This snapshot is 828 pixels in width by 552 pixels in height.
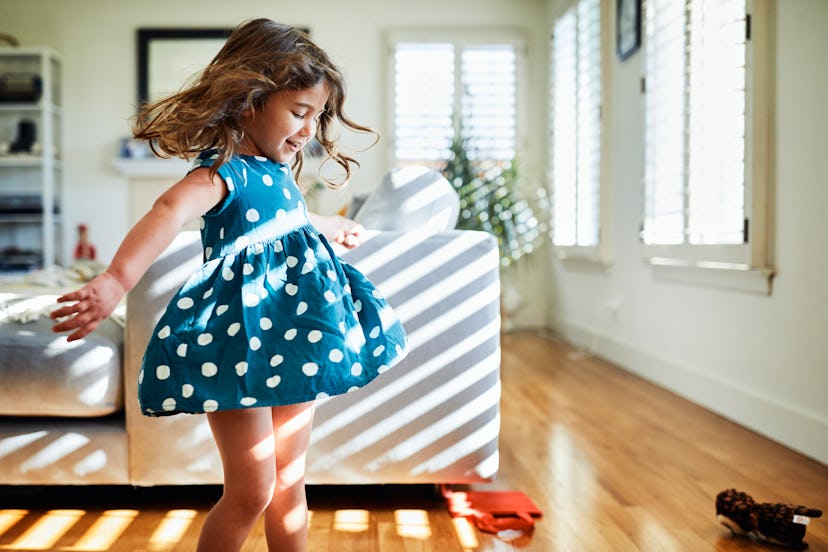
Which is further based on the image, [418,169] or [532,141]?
[532,141]

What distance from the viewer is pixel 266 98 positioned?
42.7 inches

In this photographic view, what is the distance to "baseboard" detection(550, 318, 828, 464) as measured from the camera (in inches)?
88.1

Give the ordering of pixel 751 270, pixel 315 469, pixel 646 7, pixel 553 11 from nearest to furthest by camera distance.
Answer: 1. pixel 315 469
2. pixel 751 270
3. pixel 646 7
4. pixel 553 11

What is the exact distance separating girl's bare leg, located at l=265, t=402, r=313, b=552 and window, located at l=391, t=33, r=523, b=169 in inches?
177

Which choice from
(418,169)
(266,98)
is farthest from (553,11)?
(266,98)

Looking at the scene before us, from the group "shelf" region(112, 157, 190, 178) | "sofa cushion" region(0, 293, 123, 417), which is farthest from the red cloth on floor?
"shelf" region(112, 157, 190, 178)

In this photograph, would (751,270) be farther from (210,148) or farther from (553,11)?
(553,11)

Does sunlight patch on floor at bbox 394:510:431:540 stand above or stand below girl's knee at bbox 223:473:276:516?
below

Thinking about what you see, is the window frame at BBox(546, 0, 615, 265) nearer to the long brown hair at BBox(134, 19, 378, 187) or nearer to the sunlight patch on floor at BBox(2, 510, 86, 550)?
the sunlight patch on floor at BBox(2, 510, 86, 550)

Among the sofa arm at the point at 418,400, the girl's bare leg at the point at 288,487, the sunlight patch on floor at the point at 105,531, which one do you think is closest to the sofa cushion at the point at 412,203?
the sofa arm at the point at 418,400

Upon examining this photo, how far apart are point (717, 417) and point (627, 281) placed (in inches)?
47.8

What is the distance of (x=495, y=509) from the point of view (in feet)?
5.66

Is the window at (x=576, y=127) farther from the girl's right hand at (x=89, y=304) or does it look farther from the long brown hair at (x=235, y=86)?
the girl's right hand at (x=89, y=304)

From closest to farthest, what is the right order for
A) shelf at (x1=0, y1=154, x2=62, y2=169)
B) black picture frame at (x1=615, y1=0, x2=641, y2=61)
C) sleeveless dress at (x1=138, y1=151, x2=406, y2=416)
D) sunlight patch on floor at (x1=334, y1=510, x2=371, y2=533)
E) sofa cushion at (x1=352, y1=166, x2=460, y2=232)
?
1. sleeveless dress at (x1=138, y1=151, x2=406, y2=416)
2. sunlight patch on floor at (x1=334, y1=510, x2=371, y2=533)
3. sofa cushion at (x1=352, y1=166, x2=460, y2=232)
4. black picture frame at (x1=615, y1=0, x2=641, y2=61)
5. shelf at (x1=0, y1=154, x2=62, y2=169)
